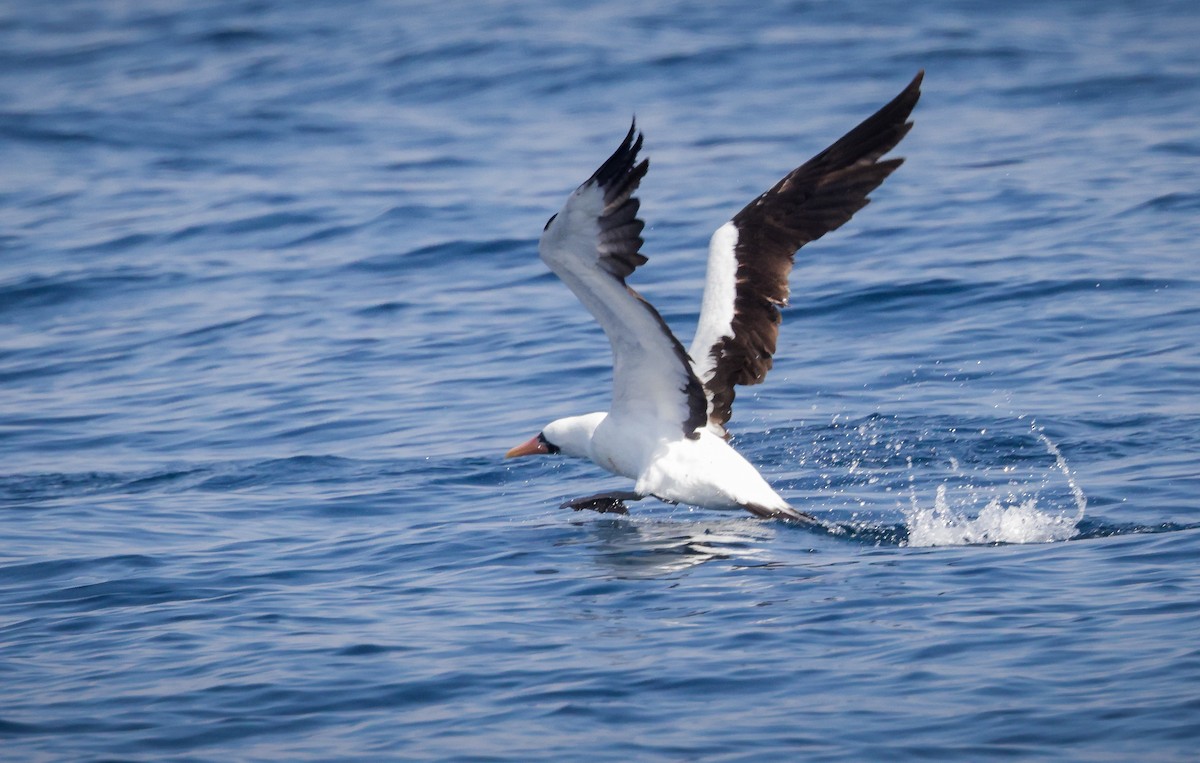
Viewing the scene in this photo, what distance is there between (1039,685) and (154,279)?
12799 mm

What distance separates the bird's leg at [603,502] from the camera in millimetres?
9391

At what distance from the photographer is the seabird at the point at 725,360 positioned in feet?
30.2

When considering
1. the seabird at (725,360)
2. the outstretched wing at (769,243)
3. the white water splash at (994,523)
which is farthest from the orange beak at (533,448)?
the white water splash at (994,523)

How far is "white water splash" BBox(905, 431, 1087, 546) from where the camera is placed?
8531 millimetres

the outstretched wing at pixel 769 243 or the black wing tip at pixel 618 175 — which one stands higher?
the black wing tip at pixel 618 175

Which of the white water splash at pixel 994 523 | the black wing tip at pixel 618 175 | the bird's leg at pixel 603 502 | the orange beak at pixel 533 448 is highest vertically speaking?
the black wing tip at pixel 618 175

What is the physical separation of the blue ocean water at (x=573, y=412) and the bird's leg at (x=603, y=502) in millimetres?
183

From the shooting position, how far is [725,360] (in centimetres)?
960

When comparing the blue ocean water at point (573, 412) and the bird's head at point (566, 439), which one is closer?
the blue ocean water at point (573, 412)

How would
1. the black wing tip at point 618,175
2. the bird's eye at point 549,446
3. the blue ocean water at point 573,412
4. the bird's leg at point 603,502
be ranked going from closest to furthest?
the blue ocean water at point 573,412, the black wing tip at point 618,175, the bird's leg at point 603,502, the bird's eye at point 549,446

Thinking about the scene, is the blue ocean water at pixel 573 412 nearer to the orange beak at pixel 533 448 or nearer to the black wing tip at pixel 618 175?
the orange beak at pixel 533 448

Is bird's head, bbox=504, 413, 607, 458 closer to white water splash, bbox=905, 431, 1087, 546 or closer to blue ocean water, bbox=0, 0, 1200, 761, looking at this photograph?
blue ocean water, bbox=0, 0, 1200, 761

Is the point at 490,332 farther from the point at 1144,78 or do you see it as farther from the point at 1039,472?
the point at 1144,78

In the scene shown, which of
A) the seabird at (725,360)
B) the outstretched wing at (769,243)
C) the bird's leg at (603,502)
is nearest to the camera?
the seabird at (725,360)
